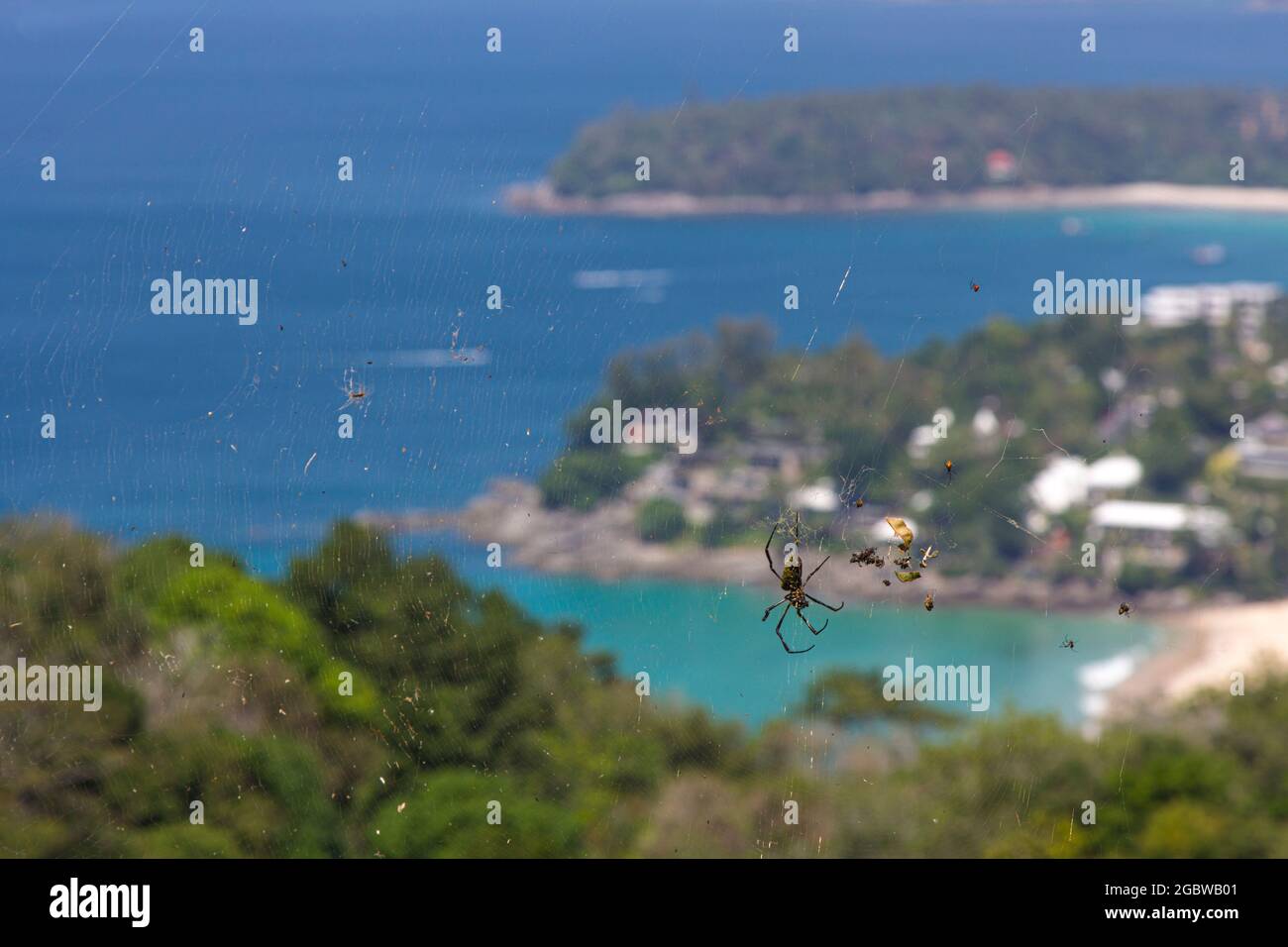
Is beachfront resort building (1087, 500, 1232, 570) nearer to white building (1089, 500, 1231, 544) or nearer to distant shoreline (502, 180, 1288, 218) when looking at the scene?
white building (1089, 500, 1231, 544)

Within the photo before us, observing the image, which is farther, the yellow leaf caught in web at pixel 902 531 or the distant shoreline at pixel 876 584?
Result: the distant shoreline at pixel 876 584

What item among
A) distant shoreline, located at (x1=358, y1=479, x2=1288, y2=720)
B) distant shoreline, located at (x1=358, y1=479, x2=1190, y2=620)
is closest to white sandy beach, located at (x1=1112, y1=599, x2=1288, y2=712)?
distant shoreline, located at (x1=358, y1=479, x2=1288, y2=720)

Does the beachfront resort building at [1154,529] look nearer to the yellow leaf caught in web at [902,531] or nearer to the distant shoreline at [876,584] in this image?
the distant shoreline at [876,584]

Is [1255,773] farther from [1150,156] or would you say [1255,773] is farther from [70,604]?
[1150,156]

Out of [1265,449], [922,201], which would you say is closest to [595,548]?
[922,201]

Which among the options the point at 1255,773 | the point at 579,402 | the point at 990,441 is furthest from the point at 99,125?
the point at 990,441

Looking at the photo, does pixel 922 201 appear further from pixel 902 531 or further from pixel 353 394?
pixel 902 531

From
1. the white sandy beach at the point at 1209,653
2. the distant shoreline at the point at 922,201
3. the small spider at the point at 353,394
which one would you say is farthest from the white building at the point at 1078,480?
the small spider at the point at 353,394
